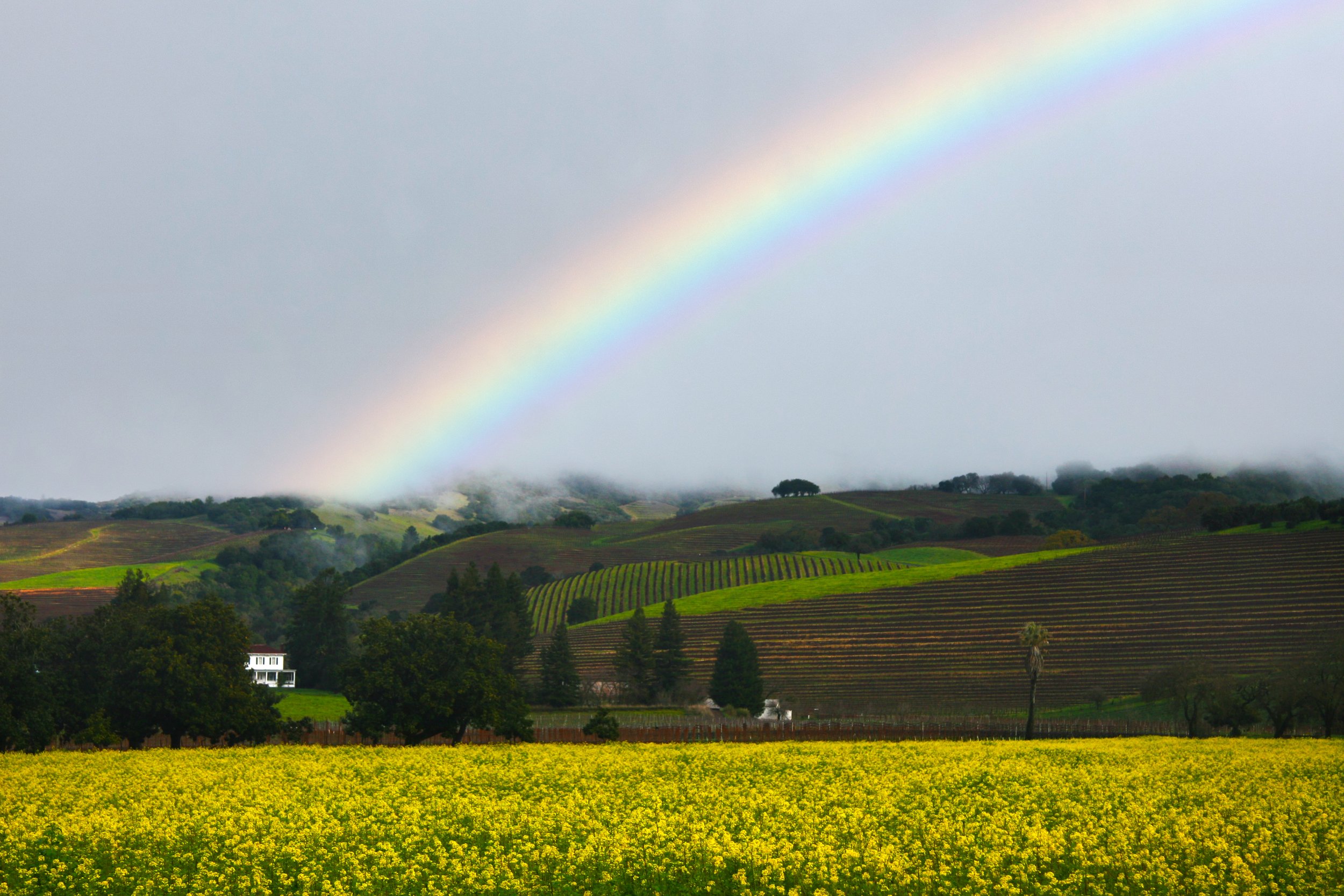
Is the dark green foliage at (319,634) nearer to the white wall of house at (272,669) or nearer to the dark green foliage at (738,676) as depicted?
the white wall of house at (272,669)

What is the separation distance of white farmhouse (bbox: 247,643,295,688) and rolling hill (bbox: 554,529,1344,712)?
4720cm

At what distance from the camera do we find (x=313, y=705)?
148m

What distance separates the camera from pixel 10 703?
221 feet

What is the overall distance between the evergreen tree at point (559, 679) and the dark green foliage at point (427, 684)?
6156 centimetres

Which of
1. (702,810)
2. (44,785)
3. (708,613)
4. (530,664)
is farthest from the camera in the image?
(708,613)

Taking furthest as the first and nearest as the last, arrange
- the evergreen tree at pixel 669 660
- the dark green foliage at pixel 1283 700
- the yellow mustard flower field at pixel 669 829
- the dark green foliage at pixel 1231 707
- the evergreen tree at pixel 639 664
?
the evergreen tree at pixel 669 660 → the evergreen tree at pixel 639 664 → the dark green foliage at pixel 1231 707 → the dark green foliage at pixel 1283 700 → the yellow mustard flower field at pixel 669 829

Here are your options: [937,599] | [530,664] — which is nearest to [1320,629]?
[937,599]

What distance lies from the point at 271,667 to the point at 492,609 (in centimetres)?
4538

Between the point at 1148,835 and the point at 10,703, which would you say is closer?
the point at 1148,835

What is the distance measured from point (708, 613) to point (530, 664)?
114 ft

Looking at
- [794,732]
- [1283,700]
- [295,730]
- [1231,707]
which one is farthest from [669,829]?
[1231,707]

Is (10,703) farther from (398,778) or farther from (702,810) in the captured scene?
(702,810)

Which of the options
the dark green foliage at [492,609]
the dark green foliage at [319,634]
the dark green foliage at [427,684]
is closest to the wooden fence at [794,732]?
the dark green foliage at [427,684]

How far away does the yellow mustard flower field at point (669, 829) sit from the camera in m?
26.1
